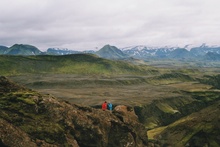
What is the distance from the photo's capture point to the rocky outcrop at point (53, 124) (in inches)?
1897

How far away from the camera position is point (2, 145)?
143ft

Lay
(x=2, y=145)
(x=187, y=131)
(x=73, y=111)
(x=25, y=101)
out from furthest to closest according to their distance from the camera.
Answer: (x=187, y=131) < (x=73, y=111) < (x=25, y=101) < (x=2, y=145)

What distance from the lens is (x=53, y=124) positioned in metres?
54.1

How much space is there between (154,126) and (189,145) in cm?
6381

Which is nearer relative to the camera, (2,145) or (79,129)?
(2,145)

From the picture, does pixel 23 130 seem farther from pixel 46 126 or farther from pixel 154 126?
pixel 154 126

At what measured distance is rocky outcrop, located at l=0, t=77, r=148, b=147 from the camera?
158 ft

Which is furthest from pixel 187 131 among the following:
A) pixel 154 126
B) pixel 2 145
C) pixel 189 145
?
pixel 2 145

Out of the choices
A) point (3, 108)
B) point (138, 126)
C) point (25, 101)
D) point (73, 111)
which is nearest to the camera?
point (3, 108)

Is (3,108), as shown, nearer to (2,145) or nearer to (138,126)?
(2,145)

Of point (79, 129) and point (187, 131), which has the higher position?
point (79, 129)

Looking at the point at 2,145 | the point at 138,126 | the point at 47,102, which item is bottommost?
the point at 138,126

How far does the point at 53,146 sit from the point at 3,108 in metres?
10.9

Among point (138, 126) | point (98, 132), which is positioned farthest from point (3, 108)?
point (138, 126)
